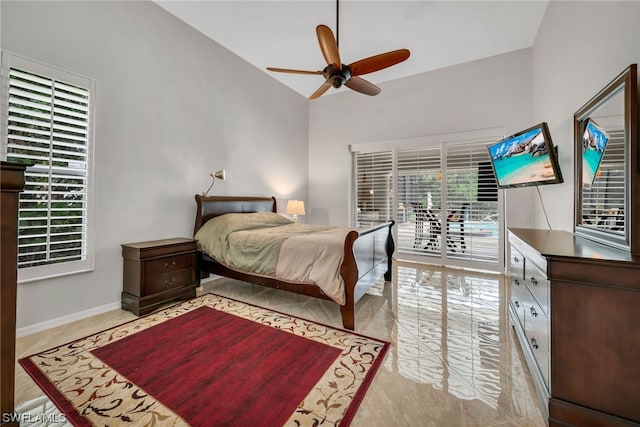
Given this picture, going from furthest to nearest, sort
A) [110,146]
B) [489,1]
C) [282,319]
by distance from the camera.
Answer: [489,1] < [110,146] < [282,319]

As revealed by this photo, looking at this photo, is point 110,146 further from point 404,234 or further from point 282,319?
point 404,234

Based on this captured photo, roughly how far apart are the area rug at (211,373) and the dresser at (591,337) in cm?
98

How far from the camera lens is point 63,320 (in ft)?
7.90

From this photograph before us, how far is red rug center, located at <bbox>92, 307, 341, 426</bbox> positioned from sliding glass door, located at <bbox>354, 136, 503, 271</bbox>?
3.38 m

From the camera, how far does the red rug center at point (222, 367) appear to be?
4.71 feet

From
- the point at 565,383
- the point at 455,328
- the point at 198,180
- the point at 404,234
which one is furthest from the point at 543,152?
the point at 198,180

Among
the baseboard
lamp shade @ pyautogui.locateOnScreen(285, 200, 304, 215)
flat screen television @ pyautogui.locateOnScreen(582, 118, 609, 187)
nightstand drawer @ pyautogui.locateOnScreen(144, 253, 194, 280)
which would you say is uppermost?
flat screen television @ pyautogui.locateOnScreen(582, 118, 609, 187)

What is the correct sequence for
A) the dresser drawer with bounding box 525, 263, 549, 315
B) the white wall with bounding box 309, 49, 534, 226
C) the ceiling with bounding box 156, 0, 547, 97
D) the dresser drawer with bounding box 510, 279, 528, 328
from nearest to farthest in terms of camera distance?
the dresser drawer with bounding box 525, 263, 549, 315 < the dresser drawer with bounding box 510, 279, 528, 328 < the ceiling with bounding box 156, 0, 547, 97 < the white wall with bounding box 309, 49, 534, 226

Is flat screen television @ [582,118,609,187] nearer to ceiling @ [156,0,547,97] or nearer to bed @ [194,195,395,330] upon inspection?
bed @ [194,195,395,330]

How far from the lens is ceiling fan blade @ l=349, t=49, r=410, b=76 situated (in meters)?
2.48

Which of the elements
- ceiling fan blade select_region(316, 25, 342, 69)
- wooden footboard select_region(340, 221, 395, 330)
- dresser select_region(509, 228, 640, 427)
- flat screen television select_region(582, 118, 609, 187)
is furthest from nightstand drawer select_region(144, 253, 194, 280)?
flat screen television select_region(582, 118, 609, 187)

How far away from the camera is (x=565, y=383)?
1.22 meters

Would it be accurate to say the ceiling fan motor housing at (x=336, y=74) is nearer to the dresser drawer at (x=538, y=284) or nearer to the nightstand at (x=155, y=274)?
the dresser drawer at (x=538, y=284)

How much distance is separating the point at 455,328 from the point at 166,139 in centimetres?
382
